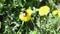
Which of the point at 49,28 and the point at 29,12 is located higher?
the point at 29,12

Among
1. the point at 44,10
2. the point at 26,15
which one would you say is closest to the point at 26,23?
the point at 26,15

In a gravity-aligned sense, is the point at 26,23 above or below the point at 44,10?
below

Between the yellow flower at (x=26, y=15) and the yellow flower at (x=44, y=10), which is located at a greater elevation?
the yellow flower at (x=44, y=10)

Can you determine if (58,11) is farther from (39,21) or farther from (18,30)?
(18,30)

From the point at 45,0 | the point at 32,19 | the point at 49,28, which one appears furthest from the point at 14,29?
the point at 45,0

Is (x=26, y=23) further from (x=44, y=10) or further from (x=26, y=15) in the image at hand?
(x=44, y=10)

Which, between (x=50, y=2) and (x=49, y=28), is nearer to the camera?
(x=49, y=28)

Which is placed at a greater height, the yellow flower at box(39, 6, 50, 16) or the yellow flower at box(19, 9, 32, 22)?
the yellow flower at box(39, 6, 50, 16)
